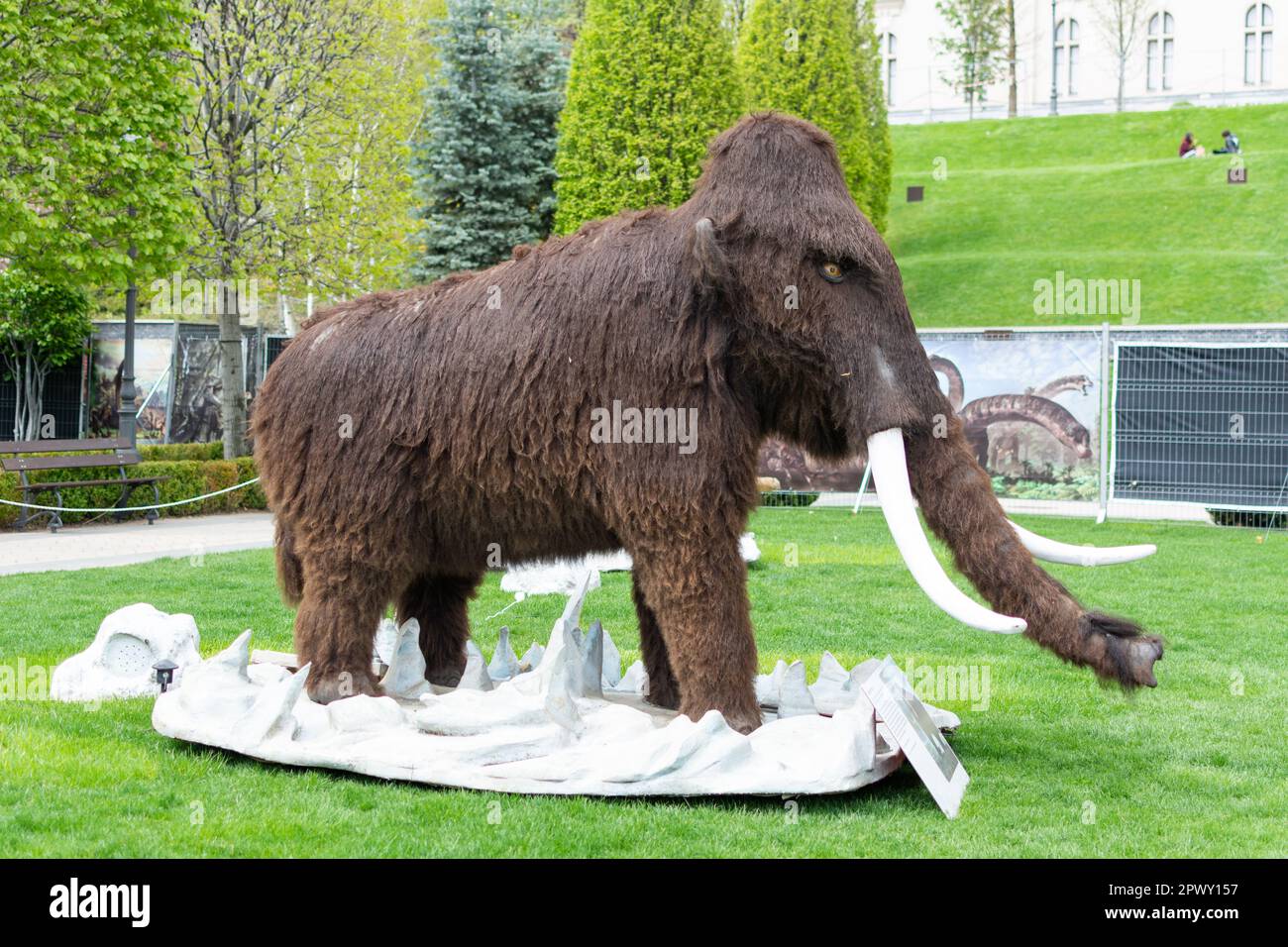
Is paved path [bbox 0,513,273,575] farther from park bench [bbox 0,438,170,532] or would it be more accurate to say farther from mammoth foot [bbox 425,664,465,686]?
mammoth foot [bbox 425,664,465,686]

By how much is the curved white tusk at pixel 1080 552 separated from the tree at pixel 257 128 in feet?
43.8

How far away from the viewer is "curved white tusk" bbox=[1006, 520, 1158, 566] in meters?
4.38

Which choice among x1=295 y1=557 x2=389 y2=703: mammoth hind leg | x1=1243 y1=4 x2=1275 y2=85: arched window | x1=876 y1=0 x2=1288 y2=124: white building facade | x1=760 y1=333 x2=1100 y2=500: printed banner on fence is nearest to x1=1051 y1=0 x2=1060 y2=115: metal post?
x1=876 y1=0 x2=1288 y2=124: white building facade

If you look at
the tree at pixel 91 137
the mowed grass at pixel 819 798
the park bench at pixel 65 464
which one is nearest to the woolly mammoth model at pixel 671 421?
the mowed grass at pixel 819 798

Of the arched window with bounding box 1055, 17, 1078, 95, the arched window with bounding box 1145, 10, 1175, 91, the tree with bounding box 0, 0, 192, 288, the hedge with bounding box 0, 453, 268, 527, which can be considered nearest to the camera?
the tree with bounding box 0, 0, 192, 288

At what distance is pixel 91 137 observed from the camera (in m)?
12.8

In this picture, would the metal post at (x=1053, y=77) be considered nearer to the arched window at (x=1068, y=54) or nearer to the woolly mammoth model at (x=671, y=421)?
the arched window at (x=1068, y=54)

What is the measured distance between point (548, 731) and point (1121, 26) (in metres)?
47.2

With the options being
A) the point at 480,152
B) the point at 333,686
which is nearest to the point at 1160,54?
the point at 480,152

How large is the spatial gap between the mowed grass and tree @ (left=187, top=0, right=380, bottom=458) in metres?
9.04

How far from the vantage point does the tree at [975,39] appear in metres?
43.8

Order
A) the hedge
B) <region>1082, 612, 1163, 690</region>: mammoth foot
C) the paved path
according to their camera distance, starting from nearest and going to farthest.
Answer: <region>1082, 612, 1163, 690</region>: mammoth foot
the paved path
the hedge

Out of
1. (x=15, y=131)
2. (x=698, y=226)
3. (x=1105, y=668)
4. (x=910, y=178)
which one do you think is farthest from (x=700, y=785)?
(x=910, y=178)

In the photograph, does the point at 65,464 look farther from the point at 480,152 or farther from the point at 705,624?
the point at 705,624
